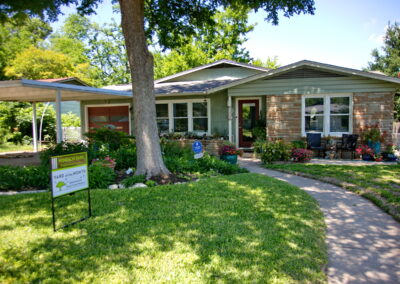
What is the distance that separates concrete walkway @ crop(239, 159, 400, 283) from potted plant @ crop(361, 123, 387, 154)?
5.70m

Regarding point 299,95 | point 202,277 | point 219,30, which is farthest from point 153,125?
point 219,30

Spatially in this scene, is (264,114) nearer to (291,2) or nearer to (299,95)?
(299,95)

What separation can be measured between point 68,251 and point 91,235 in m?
0.46

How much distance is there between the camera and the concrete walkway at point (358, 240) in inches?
124

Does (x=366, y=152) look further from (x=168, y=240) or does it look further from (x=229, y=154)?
(x=168, y=240)

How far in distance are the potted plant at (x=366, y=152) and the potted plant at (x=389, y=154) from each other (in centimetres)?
49

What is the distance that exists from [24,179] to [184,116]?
8504 millimetres

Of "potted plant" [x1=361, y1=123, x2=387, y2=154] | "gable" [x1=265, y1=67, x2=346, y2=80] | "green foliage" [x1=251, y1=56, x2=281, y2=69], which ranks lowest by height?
"potted plant" [x1=361, y1=123, x2=387, y2=154]

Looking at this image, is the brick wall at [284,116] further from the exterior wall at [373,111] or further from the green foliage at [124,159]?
the green foliage at [124,159]

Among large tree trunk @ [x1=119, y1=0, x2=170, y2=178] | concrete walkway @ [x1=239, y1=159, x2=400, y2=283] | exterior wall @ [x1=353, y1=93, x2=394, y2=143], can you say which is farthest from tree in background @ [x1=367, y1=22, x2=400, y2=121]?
large tree trunk @ [x1=119, y1=0, x2=170, y2=178]

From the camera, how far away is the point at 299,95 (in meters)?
11.9

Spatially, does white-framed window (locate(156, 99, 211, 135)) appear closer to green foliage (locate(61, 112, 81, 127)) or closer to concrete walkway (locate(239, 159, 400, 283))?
concrete walkway (locate(239, 159, 400, 283))

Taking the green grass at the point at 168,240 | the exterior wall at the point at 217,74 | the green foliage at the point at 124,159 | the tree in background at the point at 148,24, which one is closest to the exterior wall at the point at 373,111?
the tree in background at the point at 148,24

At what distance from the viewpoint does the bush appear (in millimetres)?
10266
